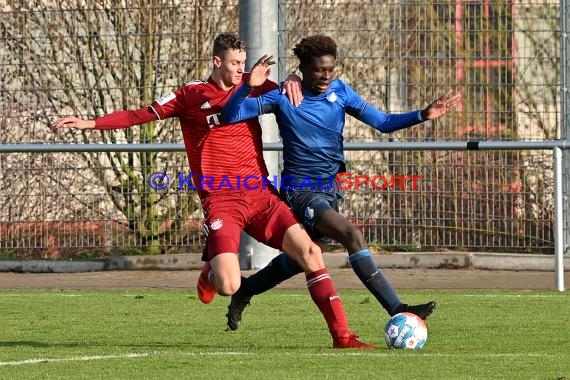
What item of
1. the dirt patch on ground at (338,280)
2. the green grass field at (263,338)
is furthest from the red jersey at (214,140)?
the dirt patch on ground at (338,280)

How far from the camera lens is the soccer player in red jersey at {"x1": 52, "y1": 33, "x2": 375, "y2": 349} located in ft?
27.2

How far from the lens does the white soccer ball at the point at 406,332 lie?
772 cm

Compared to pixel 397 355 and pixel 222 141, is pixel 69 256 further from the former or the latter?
A: pixel 397 355

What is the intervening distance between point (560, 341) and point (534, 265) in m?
5.77

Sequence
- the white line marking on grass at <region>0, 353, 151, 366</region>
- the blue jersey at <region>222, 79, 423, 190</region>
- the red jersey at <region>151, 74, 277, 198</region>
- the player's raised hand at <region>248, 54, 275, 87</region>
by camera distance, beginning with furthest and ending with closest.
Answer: the blue jersey at <region>222, 79, 423, 190</region>, the red jersey at <region>151, 74, 277, 198</region>, the player's raised hand at <region>248, 54, 275, 87</region>, the white line marking on grass at <region>0, 353, 151, 366</region>

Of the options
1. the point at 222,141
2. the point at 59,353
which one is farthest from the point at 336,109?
the point at 59,353

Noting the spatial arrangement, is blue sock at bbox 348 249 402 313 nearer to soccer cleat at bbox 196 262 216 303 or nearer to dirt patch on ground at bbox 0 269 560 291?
soccer cleat at bbox 196 262 216 303

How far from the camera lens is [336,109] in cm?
884

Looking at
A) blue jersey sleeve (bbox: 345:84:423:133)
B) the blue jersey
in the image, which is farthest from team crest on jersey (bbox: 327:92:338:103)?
blue jersey sleeve (bbox: 345:84:423:133)

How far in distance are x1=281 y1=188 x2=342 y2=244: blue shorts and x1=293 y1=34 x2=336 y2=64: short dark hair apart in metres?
0.86

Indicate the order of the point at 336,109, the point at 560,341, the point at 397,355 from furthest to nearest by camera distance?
the point at 336,109, the point at 560,341, the point at 397,355

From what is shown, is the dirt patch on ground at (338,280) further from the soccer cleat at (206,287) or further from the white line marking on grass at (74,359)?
the white line marking on grass at (74,359)

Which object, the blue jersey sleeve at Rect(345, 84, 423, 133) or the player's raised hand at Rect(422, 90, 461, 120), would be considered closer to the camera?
the player's raised hand at Rect(422, 90, 461, 120)

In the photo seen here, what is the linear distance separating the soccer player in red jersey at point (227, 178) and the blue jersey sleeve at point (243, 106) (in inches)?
5.5
